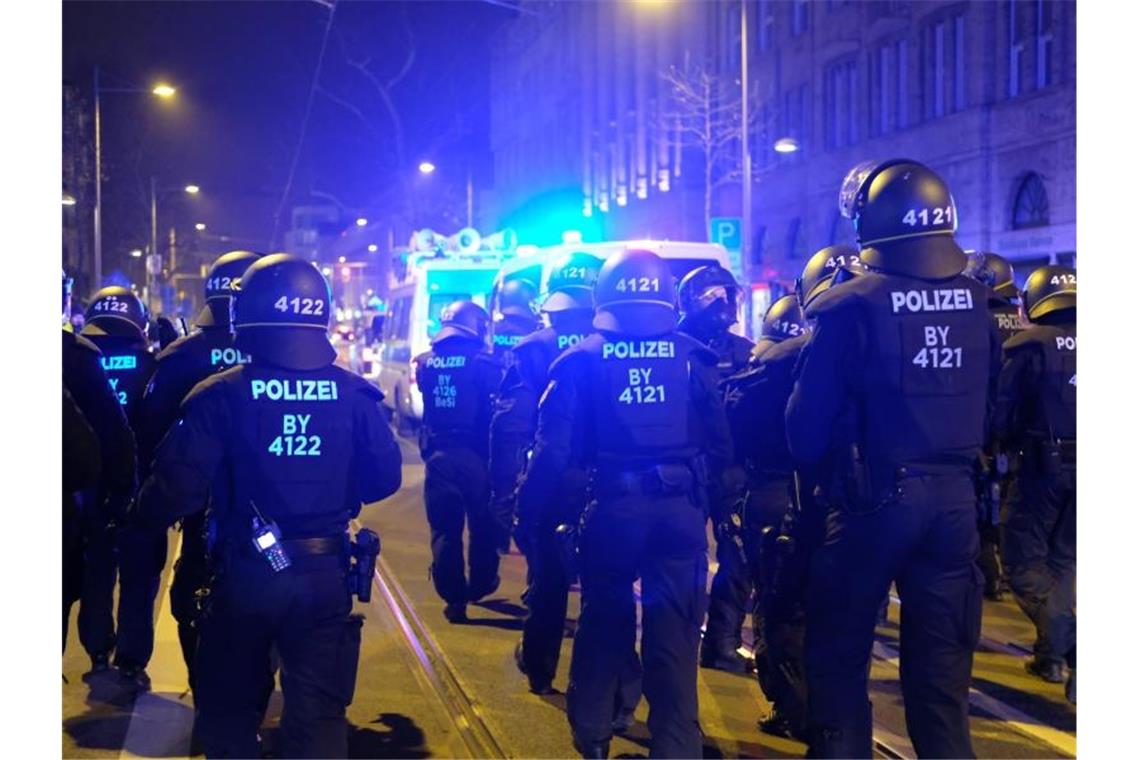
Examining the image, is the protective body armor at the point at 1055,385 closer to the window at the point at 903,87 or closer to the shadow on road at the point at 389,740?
the shadow on road at the point at 389,740

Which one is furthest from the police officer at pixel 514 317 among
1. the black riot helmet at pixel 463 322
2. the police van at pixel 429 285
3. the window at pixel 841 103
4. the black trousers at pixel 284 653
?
the window at pixel 841 103

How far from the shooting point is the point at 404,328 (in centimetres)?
1839

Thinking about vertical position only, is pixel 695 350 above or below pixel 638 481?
above

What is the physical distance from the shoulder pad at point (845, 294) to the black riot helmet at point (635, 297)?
2.38ft

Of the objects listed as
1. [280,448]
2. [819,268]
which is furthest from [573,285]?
[280,448]

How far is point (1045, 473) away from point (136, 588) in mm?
4758

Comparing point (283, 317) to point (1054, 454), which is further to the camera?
point (1054, 454)

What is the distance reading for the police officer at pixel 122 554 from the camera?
6215mm

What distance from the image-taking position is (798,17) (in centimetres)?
3444

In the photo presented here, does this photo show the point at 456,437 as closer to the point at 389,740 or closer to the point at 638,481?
the point at 389,740

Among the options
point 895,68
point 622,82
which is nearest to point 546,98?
point 622,82
